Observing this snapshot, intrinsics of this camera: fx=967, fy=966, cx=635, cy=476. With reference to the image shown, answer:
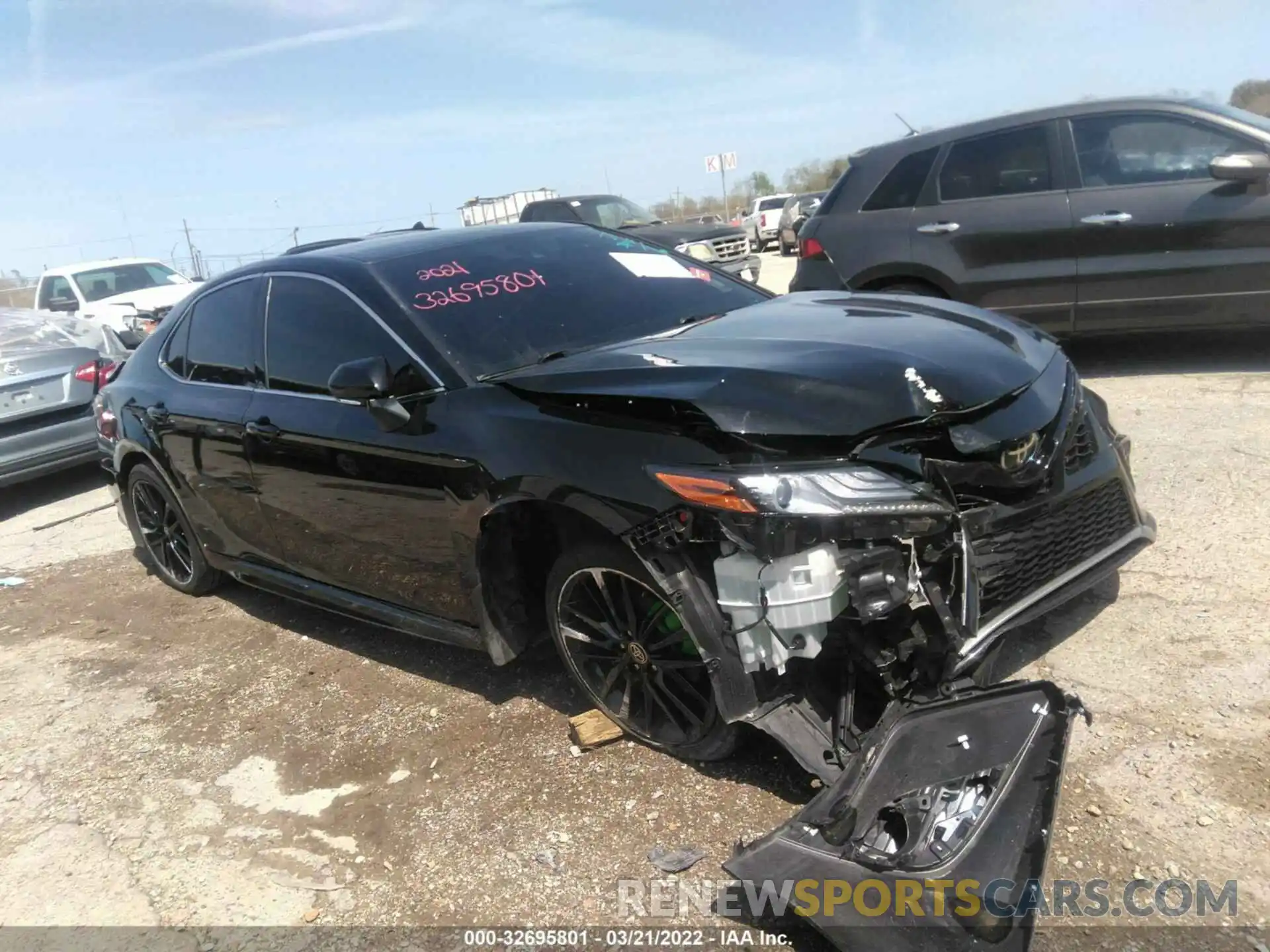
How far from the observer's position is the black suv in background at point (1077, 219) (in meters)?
5.93

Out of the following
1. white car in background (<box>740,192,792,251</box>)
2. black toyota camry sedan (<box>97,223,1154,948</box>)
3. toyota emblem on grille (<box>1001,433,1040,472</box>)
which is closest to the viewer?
black toyota camry sedan (<box>97,223,1154,948</box>)

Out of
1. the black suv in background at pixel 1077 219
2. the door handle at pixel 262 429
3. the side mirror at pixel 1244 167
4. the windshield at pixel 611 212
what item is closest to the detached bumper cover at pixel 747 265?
the windshield at pixel 611 212

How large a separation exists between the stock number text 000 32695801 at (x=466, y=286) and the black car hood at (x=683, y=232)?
9.88 metres

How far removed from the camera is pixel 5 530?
7.25 metres

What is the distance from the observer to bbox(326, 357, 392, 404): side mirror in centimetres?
325

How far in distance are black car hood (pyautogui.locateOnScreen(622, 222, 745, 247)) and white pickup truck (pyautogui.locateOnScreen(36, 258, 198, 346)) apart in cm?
666

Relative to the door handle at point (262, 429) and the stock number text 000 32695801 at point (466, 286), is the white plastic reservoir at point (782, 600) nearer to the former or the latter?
the stock number text 000 32695801 at point (466, 286)

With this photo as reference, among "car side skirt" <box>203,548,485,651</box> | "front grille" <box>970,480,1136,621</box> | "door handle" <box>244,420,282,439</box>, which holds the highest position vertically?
"door handle" <box>244,420,282,439</box>

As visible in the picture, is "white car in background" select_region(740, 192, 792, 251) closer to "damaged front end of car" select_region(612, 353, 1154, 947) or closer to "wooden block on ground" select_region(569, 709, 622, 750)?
"wooden block on ground" select_region(569, 709, 622, 750)

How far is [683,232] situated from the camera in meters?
14.4

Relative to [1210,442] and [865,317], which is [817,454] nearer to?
[865,317]

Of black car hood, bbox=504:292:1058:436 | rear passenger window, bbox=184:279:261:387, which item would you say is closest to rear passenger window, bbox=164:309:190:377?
rear passenger window, bbox=184:279:261:387

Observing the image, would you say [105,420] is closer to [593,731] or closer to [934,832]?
[593,731]

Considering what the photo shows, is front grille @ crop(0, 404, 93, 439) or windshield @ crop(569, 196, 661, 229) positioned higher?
windshield @ crop(569, 196, 661, 229)
